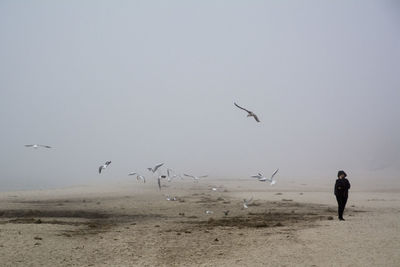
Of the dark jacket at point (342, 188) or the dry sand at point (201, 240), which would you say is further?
the dark jacket at point (342, 188)

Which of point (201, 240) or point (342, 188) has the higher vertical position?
point (342, 188)

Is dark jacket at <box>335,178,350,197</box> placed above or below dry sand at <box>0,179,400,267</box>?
above

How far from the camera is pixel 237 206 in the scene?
30469 millimetres

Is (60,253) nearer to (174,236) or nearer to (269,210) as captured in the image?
(174,236)

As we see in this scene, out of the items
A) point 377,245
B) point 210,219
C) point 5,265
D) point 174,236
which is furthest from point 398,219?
point 5,265

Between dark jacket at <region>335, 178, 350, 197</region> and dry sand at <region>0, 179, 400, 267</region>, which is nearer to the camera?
dry sand at <region>0, 179, 400, 267</region>

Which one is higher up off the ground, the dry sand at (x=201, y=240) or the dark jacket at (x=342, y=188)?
the dark jacket at (x=342, y=188)

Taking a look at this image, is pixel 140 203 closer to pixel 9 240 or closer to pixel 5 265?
pixel 9 240

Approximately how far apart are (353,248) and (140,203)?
69.9 ft

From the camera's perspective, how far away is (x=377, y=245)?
47.4 ft

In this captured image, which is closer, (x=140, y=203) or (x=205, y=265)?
(x=205, y=265)

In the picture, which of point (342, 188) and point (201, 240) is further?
point (342, 188)

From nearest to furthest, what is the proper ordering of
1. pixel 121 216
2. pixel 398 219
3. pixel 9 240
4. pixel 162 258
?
pixel 162 258 → pixel 9 240 → pixel 398 219 → pixel 121 216

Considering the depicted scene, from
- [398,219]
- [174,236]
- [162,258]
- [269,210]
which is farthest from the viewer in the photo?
[269,210]
